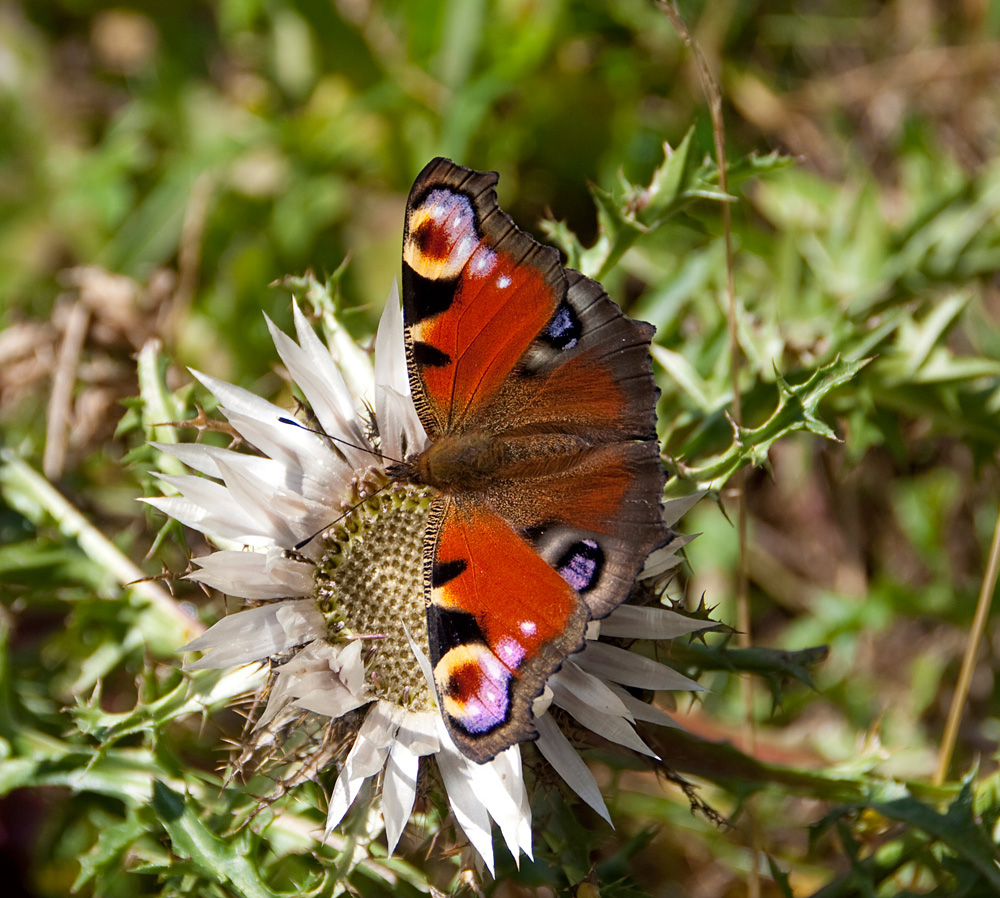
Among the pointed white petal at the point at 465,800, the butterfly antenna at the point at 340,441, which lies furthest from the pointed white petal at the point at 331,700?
the butterfly antenna at the point at 340,441

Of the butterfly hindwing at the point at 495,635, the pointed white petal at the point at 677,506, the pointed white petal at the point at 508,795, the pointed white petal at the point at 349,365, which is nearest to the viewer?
the butterfly hindwing at the point at 495,635

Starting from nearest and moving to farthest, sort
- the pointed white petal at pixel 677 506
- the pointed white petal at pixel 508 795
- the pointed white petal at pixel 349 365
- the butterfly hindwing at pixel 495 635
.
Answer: the butterfly hindwing at pixel 495 635, the pointed white petal at pixel 508 795, the pointed white petal at pixel 677 506, the pointed white petal at pixel 349 365

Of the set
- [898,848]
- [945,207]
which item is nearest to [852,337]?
[945,207]

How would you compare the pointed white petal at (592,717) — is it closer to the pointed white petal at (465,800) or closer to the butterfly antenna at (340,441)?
the pointed white petal at (465,800)

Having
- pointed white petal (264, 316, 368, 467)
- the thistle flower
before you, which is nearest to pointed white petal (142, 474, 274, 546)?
the thistle flower

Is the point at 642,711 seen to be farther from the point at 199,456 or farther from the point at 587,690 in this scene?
the point at 199,456

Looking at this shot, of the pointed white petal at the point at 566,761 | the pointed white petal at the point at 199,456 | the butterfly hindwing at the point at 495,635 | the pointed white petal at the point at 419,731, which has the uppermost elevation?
the pointed white petal at the point at 199,456

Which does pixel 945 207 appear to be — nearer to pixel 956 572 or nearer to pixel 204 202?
pixel 956 572

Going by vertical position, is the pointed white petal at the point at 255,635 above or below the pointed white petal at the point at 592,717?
above

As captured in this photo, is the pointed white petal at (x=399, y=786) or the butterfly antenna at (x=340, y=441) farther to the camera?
the butterfly antenna at (x=340, y=441)
